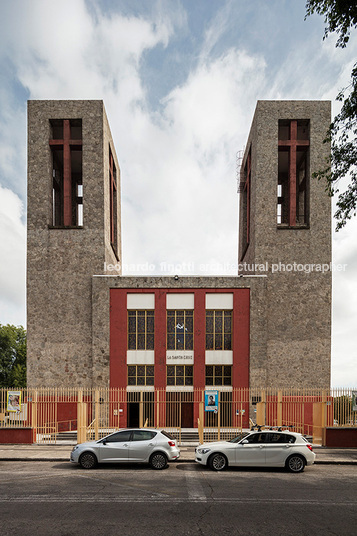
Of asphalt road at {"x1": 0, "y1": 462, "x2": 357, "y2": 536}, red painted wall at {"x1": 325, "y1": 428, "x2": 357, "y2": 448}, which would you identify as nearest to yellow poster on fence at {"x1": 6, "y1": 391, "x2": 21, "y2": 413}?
asphalt road at {"x1": 0, "y1": 462, "x2": 357, "y2": 536}

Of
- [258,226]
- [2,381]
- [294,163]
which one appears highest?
[294,163]

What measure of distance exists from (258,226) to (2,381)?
3904cm

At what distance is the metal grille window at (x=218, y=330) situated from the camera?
2806 cm

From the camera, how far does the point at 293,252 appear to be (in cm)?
3017

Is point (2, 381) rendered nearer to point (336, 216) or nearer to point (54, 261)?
point (54, 261)

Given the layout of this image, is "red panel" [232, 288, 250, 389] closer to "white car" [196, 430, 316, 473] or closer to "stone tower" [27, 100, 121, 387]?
"stone tower" [27, 100, 121, 387]

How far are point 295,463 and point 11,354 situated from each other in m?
47.2

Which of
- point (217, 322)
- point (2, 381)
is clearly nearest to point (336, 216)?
point (217, 322)

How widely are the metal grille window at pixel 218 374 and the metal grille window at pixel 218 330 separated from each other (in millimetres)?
1312

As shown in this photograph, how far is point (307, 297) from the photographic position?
29422 millimetres

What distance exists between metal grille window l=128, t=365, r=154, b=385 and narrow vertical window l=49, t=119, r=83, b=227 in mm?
11985

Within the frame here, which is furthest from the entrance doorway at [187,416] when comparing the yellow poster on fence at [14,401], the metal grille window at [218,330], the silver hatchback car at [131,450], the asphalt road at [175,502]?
the silver hatchback car at [131,450]

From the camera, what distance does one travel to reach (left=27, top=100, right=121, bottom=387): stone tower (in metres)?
28.5

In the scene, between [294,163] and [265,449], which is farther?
[294,163]
